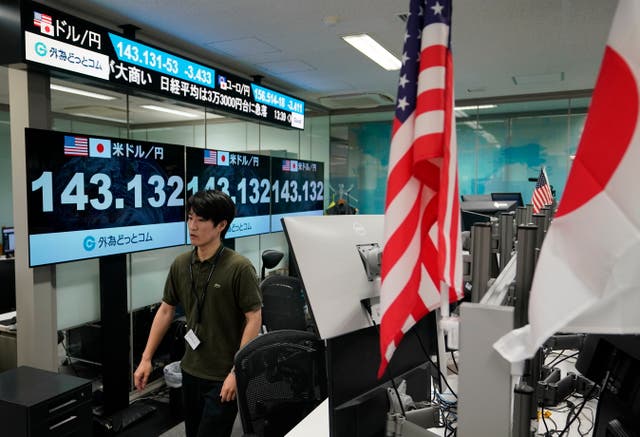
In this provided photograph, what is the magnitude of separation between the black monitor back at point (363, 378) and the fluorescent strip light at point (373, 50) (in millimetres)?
3075

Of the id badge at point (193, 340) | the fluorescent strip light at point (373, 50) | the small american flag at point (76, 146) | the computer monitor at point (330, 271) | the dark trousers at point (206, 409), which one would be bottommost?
the dark trousers at point (206, 409)

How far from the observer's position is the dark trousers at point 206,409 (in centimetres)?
216

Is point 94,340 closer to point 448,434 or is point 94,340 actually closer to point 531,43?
point 448,434

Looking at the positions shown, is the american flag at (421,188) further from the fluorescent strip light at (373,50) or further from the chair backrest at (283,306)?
the fluorescent strip light at (373,50)

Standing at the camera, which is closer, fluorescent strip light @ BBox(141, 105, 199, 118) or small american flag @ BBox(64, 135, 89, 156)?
small american flag @ BBox(64, 135, 89, 156)

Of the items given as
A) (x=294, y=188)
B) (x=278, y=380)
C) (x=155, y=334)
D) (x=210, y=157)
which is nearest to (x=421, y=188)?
(x=278, y=380)

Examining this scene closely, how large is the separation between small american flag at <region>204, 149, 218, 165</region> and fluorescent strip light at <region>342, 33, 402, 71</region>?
1522 millimetres

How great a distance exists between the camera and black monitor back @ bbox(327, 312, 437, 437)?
1162 millimetres

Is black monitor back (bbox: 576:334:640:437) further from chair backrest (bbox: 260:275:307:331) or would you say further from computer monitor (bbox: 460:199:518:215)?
chair backrest (bbox: 260:275:307:331)

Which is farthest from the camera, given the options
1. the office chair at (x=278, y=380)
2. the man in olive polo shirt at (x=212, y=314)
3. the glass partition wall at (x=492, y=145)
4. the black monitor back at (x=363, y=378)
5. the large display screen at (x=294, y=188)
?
the glass partition wall at (x=492, y=145)

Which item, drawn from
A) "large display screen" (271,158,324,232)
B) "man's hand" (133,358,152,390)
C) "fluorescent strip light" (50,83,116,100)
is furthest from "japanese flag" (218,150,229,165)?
"man's hand" (133,358,152,390)

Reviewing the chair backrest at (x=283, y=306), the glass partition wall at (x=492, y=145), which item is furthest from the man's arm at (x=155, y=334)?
the glass partition wall at (x=492, y=145)

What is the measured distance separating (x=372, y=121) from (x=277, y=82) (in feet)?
7.07

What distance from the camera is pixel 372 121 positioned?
24.6 ft
